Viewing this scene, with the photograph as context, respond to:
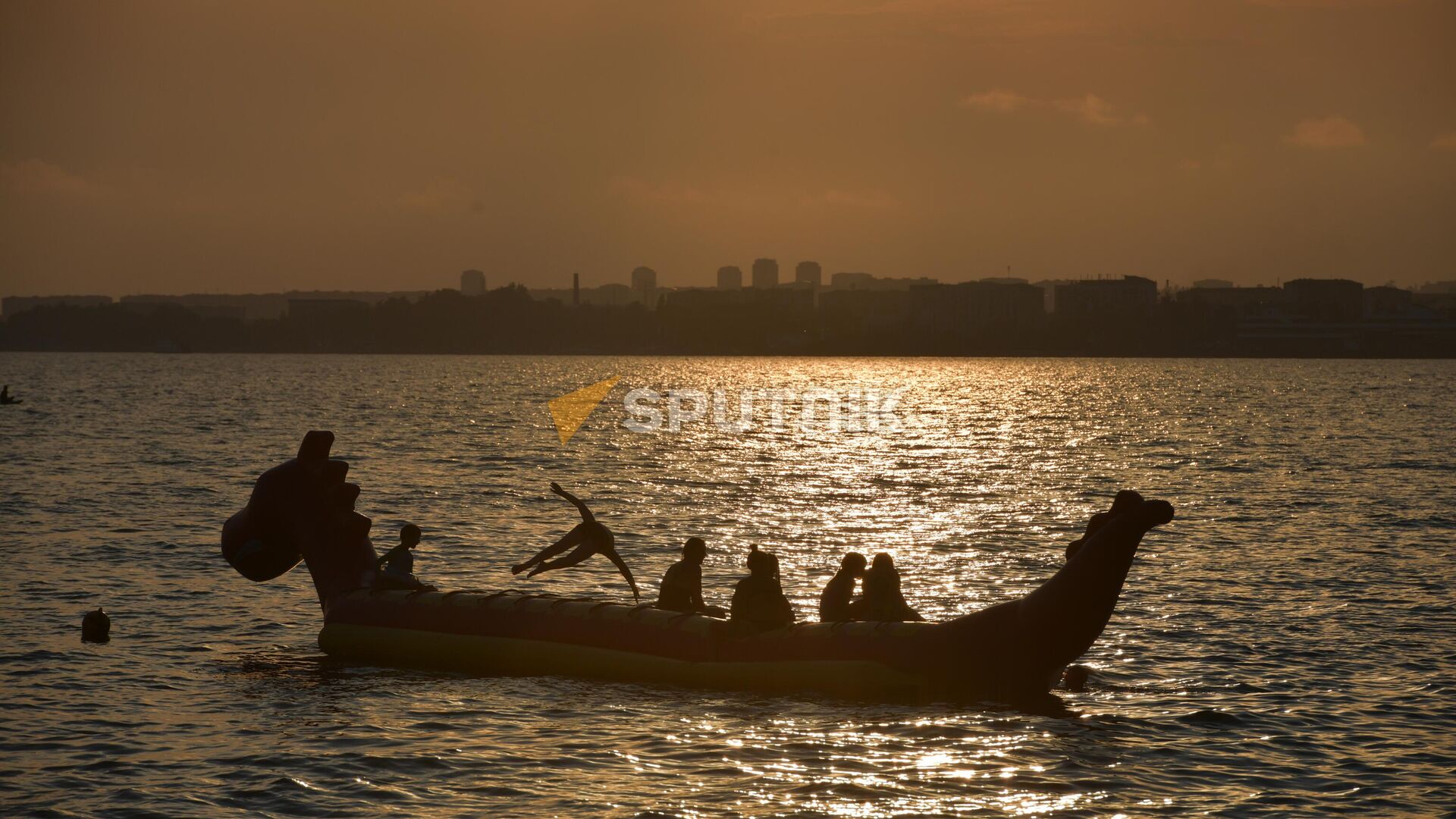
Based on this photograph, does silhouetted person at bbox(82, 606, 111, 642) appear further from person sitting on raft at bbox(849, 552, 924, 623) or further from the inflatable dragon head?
person sitting on raft at bbox(849, 552, 924, 623)

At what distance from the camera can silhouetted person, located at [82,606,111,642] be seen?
24.0 m

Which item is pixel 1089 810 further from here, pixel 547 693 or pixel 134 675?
pixel 134 675

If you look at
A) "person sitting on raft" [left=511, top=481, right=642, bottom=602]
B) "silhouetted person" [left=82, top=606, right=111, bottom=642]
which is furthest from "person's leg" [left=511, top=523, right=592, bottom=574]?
"silhouetted person" [left=82, top=606, right=111, bottom=642]

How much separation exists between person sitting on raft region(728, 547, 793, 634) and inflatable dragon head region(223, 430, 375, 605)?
6.14 metres

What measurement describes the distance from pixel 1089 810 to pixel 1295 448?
65.2 m

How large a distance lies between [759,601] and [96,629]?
1094 cm

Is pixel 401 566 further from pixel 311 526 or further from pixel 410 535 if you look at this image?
pixel 311 526

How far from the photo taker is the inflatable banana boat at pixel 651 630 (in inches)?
748

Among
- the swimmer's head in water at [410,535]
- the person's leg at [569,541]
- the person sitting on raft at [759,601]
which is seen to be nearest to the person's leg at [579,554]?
the person's leg at [569,541]

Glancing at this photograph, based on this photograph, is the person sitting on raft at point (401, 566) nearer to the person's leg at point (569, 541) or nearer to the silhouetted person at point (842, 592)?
the person's leg at point (569, 541)

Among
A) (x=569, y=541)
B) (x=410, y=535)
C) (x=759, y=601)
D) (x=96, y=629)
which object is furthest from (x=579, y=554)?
A: (x=96, y=629)

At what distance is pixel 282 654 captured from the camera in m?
23.3

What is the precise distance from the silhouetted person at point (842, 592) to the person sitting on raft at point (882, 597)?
0.58ft

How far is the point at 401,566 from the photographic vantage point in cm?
2331
